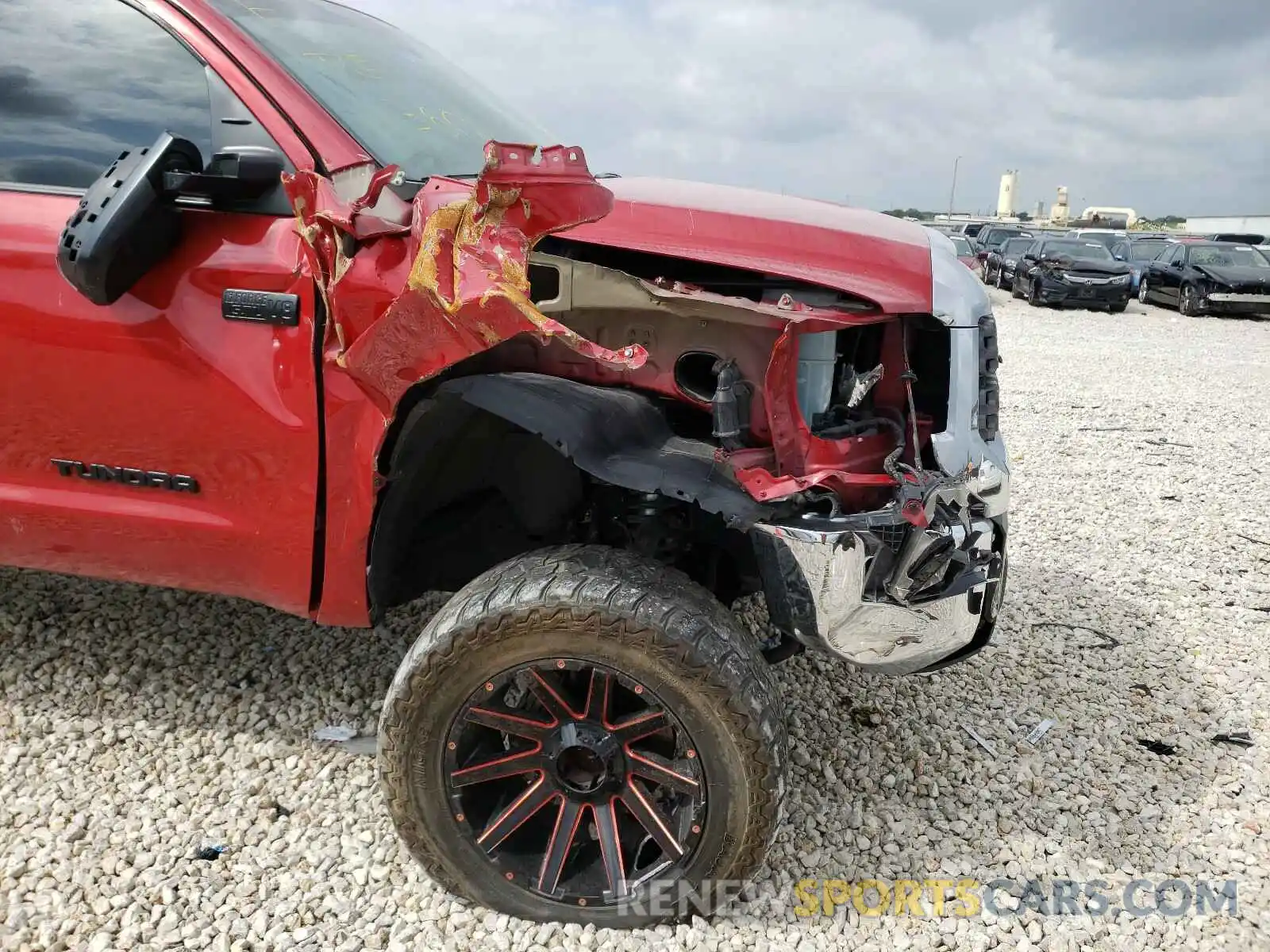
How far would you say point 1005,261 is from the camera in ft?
66.2

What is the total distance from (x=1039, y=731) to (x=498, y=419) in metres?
2.20

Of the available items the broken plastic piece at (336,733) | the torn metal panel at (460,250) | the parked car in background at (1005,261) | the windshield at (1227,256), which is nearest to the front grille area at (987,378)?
the torn metal panel at (460,250)

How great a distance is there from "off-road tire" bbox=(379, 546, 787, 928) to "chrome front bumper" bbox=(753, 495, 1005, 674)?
0.56ft

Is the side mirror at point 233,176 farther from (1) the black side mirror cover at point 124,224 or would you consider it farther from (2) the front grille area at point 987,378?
(2) the front grille area at point 987,378

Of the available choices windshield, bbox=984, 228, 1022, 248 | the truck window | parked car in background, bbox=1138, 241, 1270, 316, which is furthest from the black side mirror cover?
windshield, bbox=984, 228, 1022, 248

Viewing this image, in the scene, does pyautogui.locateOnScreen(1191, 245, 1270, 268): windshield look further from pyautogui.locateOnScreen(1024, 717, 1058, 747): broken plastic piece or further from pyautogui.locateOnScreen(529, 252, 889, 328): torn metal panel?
pyautogui.locateOnScreen(529, 252, 889, 328): torn metal panel

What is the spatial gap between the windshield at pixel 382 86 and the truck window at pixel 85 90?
22 cm

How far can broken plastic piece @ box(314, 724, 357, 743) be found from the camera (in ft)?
9.34

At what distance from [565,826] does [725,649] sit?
593mm

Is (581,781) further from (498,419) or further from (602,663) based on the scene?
(498,419)

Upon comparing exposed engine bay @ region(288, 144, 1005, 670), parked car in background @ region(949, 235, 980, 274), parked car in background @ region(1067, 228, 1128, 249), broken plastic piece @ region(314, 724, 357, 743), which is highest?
parked car in background @ region(1067, 228, 1128, 249)

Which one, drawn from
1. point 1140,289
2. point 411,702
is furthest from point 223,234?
point 1140,289

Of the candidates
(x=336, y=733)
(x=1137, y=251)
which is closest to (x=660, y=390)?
(x=336, y=733)

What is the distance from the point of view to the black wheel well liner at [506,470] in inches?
76.7
